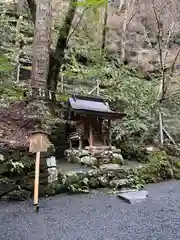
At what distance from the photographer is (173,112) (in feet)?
33.1

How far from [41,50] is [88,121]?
2216mm

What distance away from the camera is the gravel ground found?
9.95 feet

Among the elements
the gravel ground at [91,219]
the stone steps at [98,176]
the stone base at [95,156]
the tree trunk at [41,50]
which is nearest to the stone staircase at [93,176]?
the stone steps at [98,176]

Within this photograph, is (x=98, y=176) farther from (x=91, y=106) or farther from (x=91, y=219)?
(x=91, y=106)

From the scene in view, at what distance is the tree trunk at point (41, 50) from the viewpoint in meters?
6.68

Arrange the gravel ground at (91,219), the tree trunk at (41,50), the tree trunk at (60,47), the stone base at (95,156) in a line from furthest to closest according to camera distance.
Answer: the tree trunk at (60,47) → the tree trunk at (41,50) → the stone base at (95,156) → the gravel ground at (91,219)

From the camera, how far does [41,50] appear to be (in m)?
6.74

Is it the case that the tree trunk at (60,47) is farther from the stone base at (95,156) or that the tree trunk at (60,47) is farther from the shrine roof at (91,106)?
the stone base at (95,156)

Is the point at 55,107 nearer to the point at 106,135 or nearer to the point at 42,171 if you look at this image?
the point at 106,135

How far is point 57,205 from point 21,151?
1155mm

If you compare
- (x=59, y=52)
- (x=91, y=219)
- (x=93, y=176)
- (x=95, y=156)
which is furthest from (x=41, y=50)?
(x=91, y=219)

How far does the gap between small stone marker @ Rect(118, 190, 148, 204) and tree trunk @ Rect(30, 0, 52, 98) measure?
3419 mm

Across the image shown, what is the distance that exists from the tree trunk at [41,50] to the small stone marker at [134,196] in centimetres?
342

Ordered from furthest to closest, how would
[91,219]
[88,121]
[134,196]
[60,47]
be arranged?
[60,47] → [88,121] → [134,196] → [91,219]
